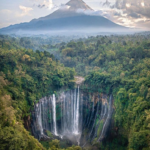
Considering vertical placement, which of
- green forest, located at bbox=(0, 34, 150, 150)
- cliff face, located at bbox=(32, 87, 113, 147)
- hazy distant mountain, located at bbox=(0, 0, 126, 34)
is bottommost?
cliff face, located at bbox=(32, 87, 113, 147)

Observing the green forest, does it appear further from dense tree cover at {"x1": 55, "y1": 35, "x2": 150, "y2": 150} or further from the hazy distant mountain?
the hazy distant mountain

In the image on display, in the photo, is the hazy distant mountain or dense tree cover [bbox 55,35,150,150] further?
the hazy distant mountain

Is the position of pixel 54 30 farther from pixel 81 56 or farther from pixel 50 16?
pixel 81 56

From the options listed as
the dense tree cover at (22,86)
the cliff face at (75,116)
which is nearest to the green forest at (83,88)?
the dense tree cover at (22,86)

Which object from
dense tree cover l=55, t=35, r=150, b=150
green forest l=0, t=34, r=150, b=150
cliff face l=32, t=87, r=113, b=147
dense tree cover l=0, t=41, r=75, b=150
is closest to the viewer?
dense tree cover l=0, t=41, r=75, b=150

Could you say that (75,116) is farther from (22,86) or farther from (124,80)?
(22,86)

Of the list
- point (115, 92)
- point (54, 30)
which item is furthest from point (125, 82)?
point (54, 30)

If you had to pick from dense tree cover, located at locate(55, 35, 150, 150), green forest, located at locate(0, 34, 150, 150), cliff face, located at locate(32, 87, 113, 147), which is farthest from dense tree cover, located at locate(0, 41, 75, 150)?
dense tree cover, located at locate(55, 35, 150, 150)

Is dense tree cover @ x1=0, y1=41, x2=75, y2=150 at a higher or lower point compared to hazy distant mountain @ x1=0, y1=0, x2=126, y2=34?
lower

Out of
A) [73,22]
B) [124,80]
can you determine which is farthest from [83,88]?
[73,22]

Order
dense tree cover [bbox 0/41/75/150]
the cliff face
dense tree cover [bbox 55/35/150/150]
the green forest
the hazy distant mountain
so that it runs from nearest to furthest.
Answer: dense tree cover [bbox 0/41/75/150] < the green forest < dense tree cover [bbox 55/35/150/150] < the cliff face < the hazy distant mountain
